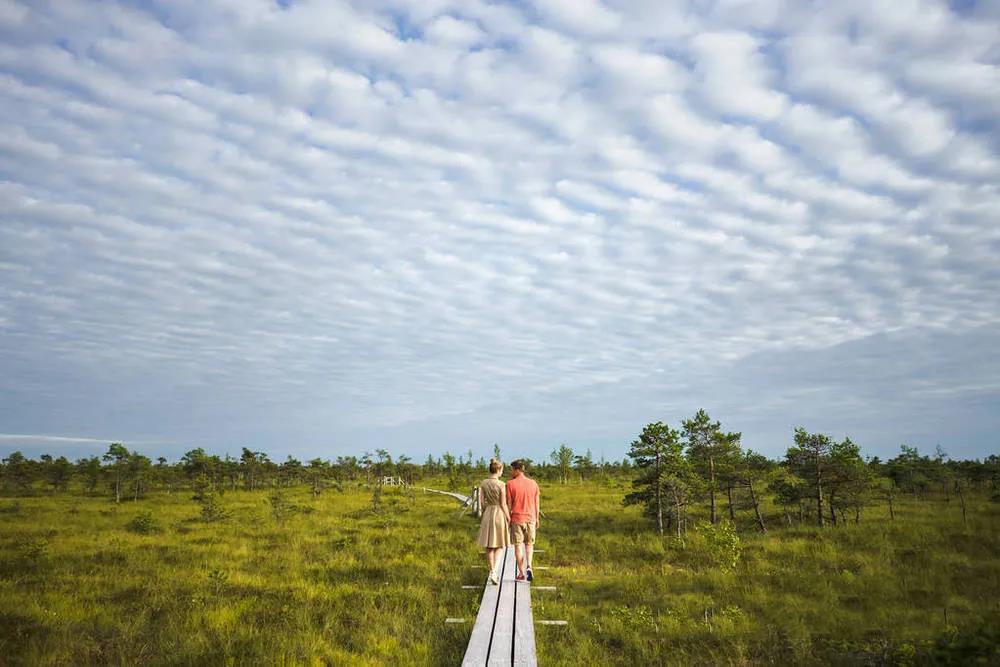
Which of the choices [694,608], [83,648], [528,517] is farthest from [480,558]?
[83,648]

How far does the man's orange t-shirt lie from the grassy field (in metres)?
1.73

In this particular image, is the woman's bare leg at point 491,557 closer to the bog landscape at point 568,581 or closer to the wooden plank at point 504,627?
the wooden plank at point 504,627

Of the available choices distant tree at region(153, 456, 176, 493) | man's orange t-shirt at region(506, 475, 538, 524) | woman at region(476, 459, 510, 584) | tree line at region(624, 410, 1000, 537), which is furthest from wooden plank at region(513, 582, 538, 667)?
distant tree at region(153, 456, 176, 493)

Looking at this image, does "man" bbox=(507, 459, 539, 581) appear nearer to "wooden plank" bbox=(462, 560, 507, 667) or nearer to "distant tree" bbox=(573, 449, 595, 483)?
"wooden plank" bbox=(462, 560, 507, 667)

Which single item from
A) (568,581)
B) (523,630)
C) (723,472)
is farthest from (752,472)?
(523,630)

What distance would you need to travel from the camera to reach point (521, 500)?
36.3 feet

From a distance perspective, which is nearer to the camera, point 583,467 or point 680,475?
point 680,475

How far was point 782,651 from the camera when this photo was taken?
8406mm

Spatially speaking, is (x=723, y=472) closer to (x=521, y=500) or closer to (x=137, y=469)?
(x=521, y=500)

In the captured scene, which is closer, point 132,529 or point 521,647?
point 521,647

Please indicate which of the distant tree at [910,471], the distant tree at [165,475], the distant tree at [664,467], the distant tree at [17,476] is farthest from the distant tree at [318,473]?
the distant tree at [910,471]

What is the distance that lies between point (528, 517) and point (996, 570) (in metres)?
10.7

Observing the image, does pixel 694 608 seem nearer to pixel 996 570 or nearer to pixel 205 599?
pixel 996 570

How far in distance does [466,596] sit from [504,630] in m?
3.38
